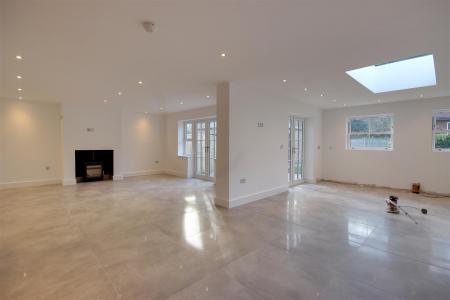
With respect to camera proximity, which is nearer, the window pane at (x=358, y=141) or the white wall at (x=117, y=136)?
the white wall at (x=117, y=136)

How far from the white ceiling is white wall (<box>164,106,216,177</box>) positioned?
3705 mm

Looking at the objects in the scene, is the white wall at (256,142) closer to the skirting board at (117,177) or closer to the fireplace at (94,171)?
the skirting board at (117,177)

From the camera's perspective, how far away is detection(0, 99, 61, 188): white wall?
20.7 ft

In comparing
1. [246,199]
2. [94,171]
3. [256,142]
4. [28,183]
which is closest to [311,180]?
[256,142]

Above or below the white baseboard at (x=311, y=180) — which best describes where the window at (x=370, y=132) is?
above

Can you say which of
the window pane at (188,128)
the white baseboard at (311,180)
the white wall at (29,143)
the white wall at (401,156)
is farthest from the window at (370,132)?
the white wall at (29,143)

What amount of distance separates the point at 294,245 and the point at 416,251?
1542 millimetres

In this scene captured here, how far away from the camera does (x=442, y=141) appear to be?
5879mm

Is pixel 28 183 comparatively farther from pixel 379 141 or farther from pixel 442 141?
pixel 442 141

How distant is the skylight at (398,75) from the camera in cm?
456

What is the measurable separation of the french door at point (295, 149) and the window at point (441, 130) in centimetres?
341

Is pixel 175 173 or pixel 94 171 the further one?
pixel 175 173

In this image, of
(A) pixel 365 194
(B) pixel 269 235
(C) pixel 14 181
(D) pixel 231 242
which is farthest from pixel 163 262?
(C) pixel 14 181

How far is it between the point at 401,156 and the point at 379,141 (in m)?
0.73
